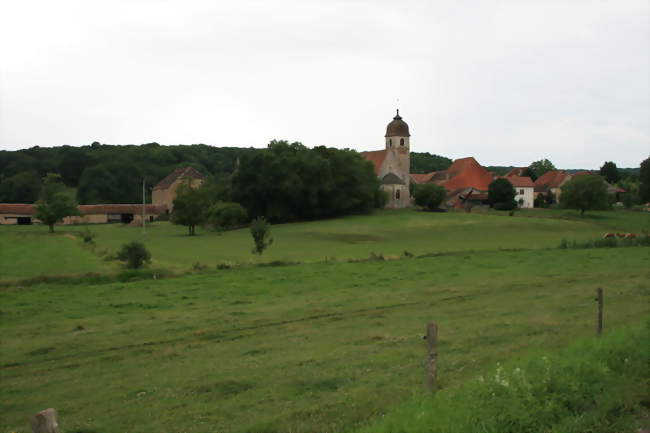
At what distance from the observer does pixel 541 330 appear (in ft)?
47.9

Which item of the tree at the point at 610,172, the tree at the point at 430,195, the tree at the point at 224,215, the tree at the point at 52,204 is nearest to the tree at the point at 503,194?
the tree at the point at 430,195

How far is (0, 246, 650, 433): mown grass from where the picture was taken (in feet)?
32.0

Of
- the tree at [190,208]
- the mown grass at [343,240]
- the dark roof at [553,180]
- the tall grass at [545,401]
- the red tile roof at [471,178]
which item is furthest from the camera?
the dark roof at [553,180]

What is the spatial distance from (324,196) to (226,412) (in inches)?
3055

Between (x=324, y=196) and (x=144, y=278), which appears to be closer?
(x=144, y=278)

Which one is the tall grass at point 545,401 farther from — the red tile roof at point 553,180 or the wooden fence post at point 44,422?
the red tile roof at point 553,180

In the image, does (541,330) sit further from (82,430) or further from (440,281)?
(440,281)

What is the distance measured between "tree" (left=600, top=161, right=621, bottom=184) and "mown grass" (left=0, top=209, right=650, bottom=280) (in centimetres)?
6119

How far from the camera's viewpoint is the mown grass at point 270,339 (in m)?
9.77

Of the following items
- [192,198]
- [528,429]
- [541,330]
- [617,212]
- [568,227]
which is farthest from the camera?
[617,212]

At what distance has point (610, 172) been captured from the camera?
13850cm

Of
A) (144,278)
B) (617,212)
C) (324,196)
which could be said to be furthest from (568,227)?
(144,278)

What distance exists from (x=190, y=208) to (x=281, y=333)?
193 feet

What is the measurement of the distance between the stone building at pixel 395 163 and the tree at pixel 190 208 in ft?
112
